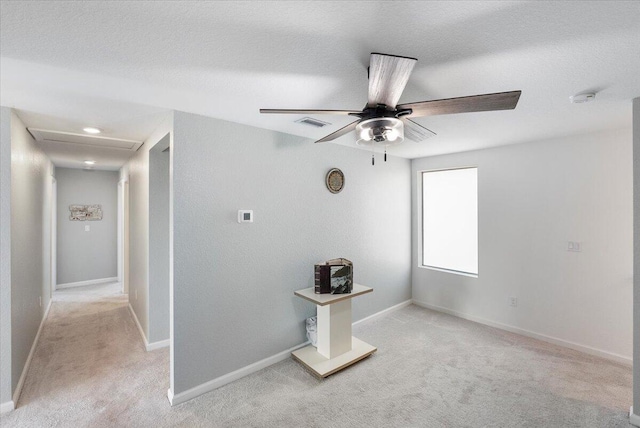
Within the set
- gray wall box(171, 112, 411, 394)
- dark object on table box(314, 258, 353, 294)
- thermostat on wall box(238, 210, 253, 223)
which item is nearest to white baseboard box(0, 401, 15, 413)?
gray wall box(171, 112, 411, 394)

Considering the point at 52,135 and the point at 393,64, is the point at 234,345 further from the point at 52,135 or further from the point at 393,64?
the point at 52,135

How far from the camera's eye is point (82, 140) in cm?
322

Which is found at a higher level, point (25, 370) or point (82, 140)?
point (82, 140)

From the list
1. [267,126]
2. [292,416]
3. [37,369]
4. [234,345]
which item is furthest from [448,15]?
[37,369]

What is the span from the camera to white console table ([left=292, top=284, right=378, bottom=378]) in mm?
2785

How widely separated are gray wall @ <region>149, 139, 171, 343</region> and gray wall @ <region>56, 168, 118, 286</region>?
12.5 feet

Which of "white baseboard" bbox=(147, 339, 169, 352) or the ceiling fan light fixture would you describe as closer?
the ceiling fan light fixture

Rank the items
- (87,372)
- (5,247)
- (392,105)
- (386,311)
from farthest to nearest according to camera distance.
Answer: (386,311) → (87,372) → (5,247) → (392,105)

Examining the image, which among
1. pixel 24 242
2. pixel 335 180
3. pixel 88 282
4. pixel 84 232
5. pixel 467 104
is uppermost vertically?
pixel 467 104

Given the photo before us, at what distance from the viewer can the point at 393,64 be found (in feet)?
4.04

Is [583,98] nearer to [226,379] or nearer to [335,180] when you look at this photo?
[335,180]

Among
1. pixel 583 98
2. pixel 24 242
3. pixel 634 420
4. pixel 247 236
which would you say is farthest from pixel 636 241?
pixel 24 242

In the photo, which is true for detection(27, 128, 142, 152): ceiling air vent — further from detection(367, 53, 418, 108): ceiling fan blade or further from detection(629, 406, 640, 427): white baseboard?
detection(629, 406, 640, 427): white baseboard

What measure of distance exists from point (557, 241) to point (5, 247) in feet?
16.8
